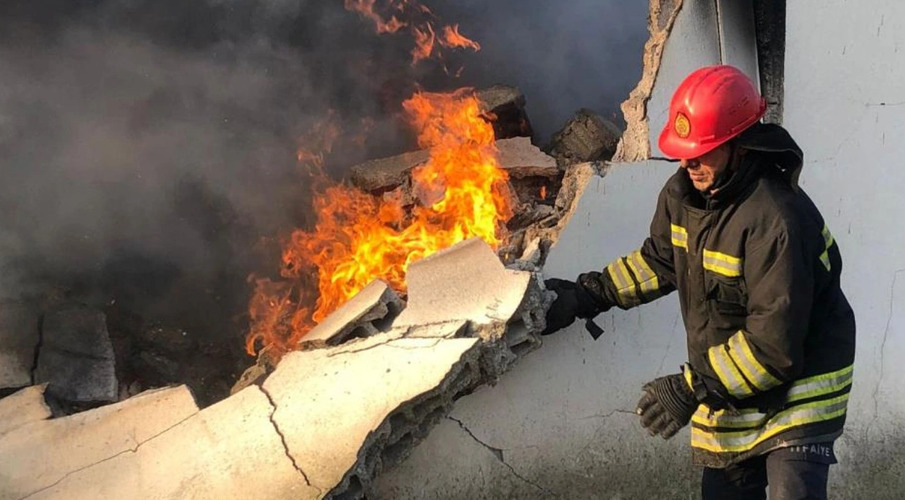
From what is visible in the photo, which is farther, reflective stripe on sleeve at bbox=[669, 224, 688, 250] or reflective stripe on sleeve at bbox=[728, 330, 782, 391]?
reflective stripe on sleeve at bbox=[669, 224, 688, 250]

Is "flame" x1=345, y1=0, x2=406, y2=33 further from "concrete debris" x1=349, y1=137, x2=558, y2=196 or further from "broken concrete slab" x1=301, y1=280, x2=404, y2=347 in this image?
"broken concrete slab" x1=301, y1=280, x2=404, y2=347

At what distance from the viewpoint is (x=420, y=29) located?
7016 mm

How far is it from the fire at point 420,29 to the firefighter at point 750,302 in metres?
4.34

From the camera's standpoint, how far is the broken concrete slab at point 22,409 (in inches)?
136

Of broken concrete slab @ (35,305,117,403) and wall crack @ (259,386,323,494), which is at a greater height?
wall crack @ (259,386,323,494)

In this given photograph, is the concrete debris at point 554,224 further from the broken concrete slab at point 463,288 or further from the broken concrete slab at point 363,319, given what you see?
the broken concrete slab at point 363,319

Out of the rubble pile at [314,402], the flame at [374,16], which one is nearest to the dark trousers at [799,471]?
A: the rubble pile at [314,402]

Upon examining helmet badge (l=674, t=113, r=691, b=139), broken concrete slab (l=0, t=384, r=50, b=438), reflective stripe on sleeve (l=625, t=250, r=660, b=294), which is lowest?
broken concrete slab (l=0, t=384, r=50, b=438)

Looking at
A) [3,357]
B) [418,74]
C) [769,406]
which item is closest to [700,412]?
[769,406]

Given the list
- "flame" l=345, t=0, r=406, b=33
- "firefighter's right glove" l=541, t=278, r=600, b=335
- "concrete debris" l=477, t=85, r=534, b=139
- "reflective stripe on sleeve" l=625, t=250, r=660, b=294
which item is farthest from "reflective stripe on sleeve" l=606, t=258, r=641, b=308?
"flame" l=345, t=0, r=406, b=33

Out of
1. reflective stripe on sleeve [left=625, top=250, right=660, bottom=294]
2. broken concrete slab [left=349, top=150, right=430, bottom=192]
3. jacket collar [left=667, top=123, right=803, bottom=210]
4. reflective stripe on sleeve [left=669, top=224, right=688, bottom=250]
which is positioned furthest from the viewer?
broken concrete slab [left=349, top=150, right=430, bottom=192]

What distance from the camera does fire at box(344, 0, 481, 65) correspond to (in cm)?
694

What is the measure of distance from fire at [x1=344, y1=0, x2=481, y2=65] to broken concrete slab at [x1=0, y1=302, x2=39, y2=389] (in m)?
3.94

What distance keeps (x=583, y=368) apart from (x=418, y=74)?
374cm
